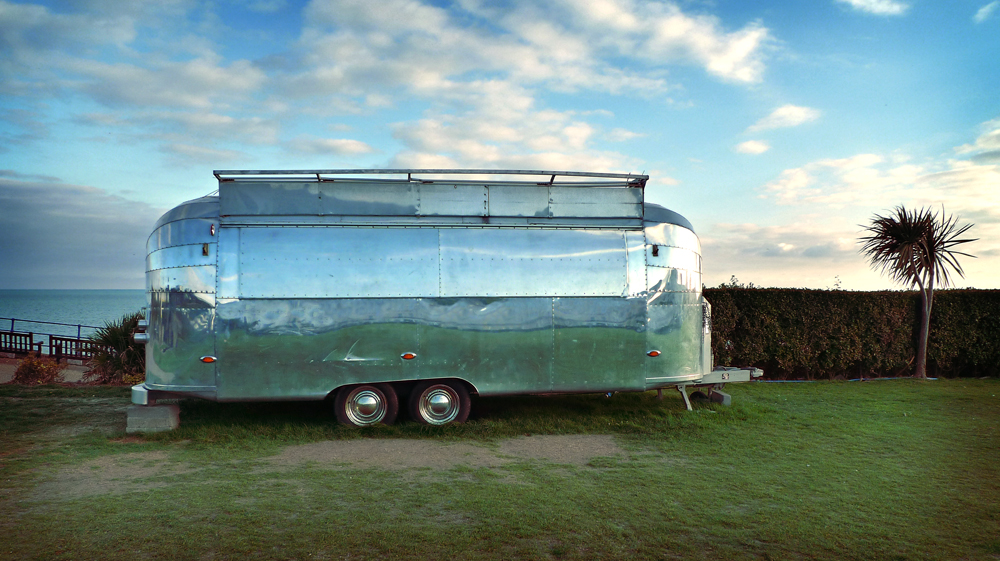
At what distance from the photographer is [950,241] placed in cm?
1592

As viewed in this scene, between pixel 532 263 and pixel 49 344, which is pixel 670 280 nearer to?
pixel 532 263

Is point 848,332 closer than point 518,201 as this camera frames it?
No

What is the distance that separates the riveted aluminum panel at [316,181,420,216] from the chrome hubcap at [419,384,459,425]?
2542mm

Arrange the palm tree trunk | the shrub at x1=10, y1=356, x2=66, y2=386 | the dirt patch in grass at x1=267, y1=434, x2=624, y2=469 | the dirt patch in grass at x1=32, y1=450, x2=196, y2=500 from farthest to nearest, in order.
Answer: the palm tree trunk, the shrub at x1=10, y1=356, x2=66, y2=386, the dirt patch in grass at x1=267, y1=434, x2=624, y2=469, the dirt patch in grass at x1=32, y1=450, x2=196, y2=500

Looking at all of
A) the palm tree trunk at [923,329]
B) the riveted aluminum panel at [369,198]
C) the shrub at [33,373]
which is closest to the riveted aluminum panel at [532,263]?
the riveted aluminum panel at [369,198]

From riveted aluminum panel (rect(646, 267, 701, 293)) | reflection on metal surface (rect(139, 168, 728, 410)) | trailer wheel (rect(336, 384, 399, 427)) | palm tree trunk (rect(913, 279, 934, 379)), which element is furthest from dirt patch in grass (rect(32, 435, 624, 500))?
palm tree trunk (rect(913, 279, 934, 379))

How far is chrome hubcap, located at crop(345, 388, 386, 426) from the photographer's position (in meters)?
8.38

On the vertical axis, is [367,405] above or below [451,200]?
below

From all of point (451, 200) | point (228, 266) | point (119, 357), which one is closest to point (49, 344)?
point (119, 357)

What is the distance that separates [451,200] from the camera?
8.54 m

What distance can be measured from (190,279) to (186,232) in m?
0.67

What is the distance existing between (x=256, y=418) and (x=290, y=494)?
3.55 m

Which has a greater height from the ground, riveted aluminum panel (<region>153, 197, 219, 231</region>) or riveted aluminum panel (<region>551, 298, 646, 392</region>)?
riveted aluminum panel (<region>153, 197, 219, 231</region>)

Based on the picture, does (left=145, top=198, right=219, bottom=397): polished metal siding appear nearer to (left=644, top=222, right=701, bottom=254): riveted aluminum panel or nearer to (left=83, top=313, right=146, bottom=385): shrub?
(left=83, top=313, right=146, bottom=385): shrub
